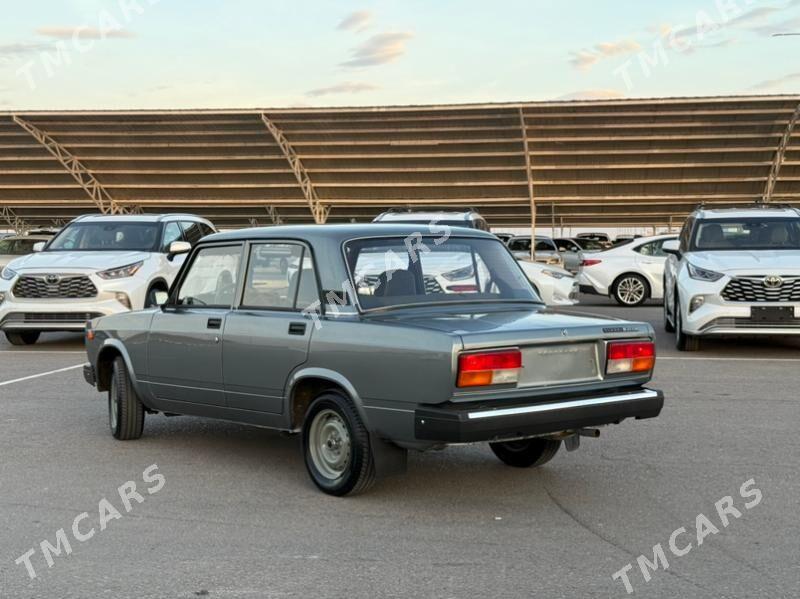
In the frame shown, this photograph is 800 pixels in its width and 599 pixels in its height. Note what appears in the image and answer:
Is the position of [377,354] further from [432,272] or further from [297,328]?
[432,272]

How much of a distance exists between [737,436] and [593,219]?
39.6 metres

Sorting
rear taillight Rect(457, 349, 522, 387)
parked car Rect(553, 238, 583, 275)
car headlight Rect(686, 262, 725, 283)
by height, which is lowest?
parked car Rect(553, 238, 583, 275)

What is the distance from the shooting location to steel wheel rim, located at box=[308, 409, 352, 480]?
6.09 meters

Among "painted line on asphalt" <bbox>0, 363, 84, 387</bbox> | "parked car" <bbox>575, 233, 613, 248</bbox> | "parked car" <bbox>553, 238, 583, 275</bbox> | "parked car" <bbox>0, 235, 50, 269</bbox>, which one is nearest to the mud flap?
"painted line on asphalt" <bbox>0, 363, 84, 387</bbox>

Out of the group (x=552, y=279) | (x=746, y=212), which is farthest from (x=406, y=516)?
(x=552, y=279)

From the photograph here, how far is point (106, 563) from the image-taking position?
4961mm

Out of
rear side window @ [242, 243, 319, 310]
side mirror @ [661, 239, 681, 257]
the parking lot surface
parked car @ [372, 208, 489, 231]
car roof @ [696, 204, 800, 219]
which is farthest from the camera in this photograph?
parked car @ [372, 208, 489, 231]

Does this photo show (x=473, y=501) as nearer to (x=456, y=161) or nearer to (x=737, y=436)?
(x=737, y=436)

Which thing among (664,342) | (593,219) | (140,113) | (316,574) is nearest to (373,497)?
(316,574)

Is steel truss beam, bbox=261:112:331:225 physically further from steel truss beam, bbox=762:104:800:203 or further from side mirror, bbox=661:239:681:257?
side mirror, bbox=661:239:681:257

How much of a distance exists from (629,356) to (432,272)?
1295 mm

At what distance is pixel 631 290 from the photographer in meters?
22.9

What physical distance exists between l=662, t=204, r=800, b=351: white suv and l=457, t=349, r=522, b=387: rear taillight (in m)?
7.93
